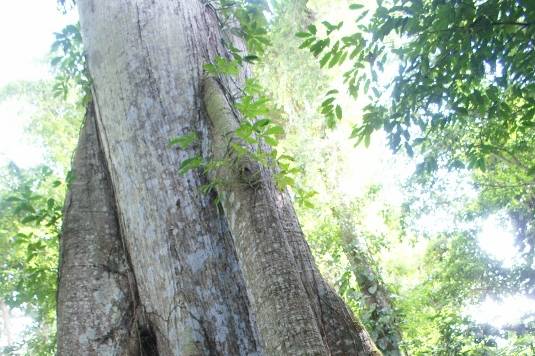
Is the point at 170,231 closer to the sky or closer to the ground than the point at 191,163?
closer to the ground

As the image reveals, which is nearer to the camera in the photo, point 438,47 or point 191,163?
point 191,163

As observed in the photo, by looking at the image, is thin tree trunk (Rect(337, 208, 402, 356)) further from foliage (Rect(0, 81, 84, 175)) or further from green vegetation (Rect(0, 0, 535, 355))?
foliage (Rect(0, 81, 84, 175))

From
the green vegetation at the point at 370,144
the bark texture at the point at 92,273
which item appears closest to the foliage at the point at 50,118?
the green vegetation at the point at 370,144

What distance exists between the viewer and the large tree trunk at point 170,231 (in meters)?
1.67

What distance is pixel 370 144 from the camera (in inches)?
251

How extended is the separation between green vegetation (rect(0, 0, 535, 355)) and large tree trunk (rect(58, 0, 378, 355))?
0.53 ft

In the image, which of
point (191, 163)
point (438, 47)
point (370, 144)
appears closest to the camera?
point (191, 163)

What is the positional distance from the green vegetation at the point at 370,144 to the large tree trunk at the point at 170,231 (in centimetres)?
16

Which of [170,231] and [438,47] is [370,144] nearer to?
[438,47]

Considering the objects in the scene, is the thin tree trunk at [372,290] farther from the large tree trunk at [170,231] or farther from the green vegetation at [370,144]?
the large tree trunk at [170,231]

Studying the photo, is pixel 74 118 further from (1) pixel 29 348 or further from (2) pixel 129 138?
(2) pixel 129 138

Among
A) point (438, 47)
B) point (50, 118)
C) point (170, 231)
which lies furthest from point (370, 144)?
point (50, 118)

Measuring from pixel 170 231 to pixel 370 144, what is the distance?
15.4 ft

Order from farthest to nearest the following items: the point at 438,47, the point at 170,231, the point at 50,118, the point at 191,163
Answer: the point at 50,118
the point at 438,47
the point at 170,231
the point at 191,163
